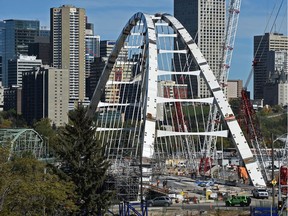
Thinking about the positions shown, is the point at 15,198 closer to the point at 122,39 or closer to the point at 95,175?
the point at 95,175

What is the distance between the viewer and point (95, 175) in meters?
54.3

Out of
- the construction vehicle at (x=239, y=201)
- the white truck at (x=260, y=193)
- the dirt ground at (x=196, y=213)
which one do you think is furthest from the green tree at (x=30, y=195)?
the white truck at (x=260, y=193)

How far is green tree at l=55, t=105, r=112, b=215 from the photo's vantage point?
53.5 metres

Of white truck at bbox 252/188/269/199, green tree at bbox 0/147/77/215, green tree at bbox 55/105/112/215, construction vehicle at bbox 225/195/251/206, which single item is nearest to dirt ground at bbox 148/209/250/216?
construction vehicle at bbox 225/195/251/206

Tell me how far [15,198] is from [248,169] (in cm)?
3288

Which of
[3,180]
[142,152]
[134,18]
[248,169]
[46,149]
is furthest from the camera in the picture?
[46,149]

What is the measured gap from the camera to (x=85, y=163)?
54.9 m

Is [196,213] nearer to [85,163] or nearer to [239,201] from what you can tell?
[239,201]

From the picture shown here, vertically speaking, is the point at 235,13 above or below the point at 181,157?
above

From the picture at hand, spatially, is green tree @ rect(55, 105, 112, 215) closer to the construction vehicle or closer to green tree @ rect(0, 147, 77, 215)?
green tree @ rect(0, 147, 77, 215)

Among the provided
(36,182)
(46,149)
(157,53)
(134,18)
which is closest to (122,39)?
(134,18)

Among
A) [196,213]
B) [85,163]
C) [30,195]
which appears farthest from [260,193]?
[30,195]

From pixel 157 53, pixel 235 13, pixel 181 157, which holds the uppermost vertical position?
pixel 235 13

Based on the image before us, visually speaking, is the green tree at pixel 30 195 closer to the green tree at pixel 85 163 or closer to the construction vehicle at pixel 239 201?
the green tree at pixel 85 163
